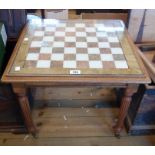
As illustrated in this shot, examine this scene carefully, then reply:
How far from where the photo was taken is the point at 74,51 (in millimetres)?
1223

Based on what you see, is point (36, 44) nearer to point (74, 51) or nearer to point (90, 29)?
point (74, 51)

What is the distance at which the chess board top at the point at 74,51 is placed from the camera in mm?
1066

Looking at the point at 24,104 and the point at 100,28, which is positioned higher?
the point at 100,28

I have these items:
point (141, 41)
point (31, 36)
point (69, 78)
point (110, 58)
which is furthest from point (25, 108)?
point (141, 41)

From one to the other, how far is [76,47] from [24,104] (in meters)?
0.48

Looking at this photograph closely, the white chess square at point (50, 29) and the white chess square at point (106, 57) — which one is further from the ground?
the white chess square at point (50, 29)

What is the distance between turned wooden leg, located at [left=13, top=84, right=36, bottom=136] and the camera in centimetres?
110

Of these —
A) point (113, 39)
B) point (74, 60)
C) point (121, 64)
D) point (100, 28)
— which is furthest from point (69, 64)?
point (100, 28)

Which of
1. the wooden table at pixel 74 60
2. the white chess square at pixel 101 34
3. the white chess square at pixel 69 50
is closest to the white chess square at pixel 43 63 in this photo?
the wooden table at pixel 74 60

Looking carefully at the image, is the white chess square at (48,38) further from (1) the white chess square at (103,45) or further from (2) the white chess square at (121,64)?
(2) the white chess square at (121,64)

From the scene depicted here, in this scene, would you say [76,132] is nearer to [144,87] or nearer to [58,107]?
[58,107]

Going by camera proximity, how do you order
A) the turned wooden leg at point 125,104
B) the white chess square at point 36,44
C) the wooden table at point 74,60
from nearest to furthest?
the wooden table at point 74,60
the turned wooden leg at point 125,104
the white chess square at point 36,44

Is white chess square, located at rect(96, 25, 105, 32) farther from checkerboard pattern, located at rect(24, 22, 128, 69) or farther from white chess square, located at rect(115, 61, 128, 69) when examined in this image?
white chess square, located at rect(115, 61, 128, 69)

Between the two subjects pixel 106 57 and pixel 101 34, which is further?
pixel 101 34
